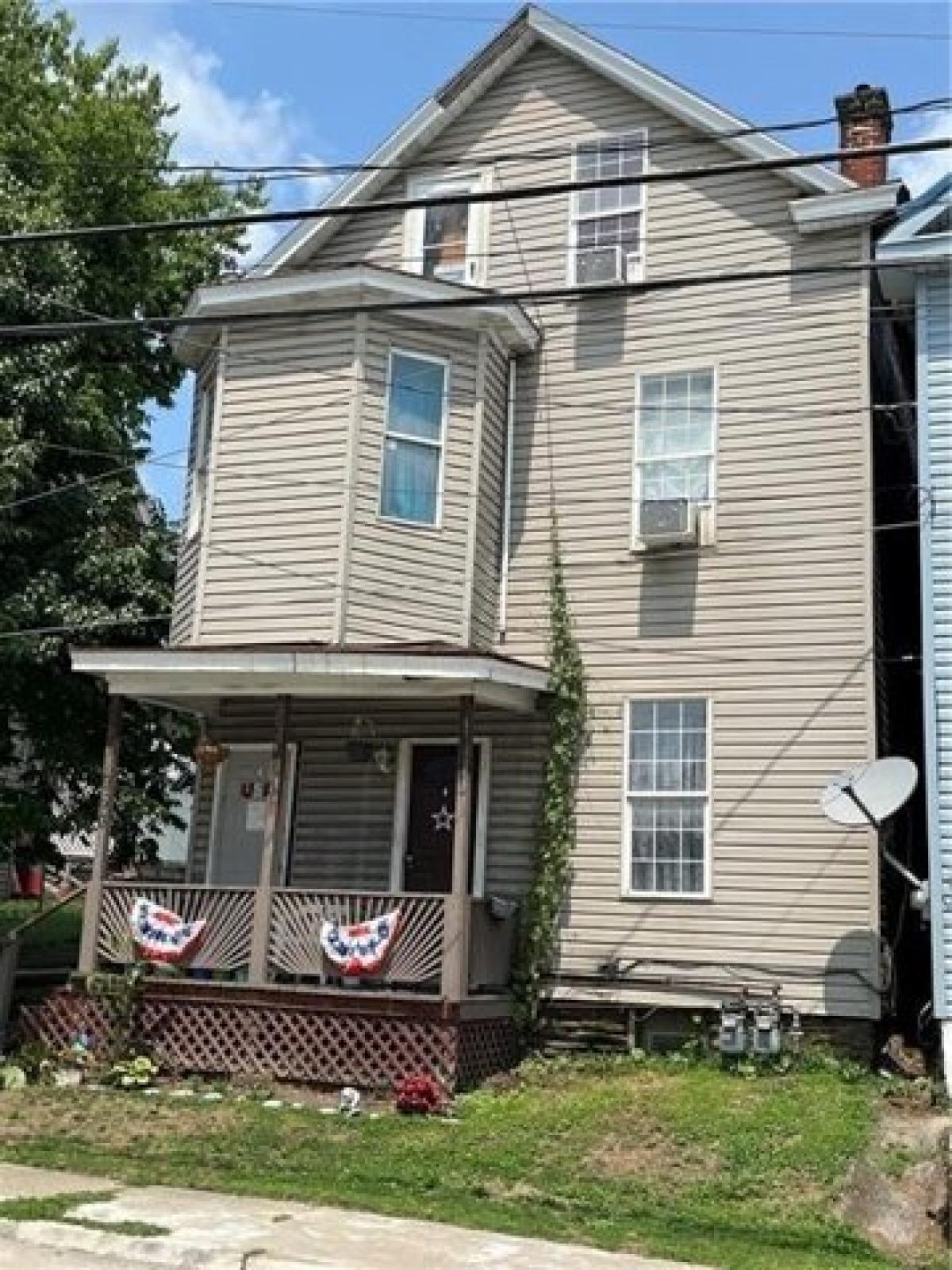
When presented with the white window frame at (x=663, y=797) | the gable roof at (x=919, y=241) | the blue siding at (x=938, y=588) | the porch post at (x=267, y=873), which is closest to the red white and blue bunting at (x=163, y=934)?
the porch post at (x=267, y=873)

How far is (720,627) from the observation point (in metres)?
13.5

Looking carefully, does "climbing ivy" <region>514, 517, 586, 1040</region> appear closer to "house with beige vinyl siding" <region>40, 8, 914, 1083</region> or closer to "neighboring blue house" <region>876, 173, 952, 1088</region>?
"house with beige vinyl siding" <region>40, 8, 914, 1083</region>

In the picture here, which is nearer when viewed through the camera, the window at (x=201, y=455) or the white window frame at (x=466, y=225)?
the window at (x=201, y=455)

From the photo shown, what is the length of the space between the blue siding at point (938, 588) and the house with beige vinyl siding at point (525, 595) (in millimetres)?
639

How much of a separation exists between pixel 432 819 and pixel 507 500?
346 centimetres

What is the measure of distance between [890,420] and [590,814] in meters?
5.02

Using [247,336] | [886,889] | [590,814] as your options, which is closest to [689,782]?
[590,814]

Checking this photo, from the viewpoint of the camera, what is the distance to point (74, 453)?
16.9 m

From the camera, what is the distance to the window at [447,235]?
615 inches

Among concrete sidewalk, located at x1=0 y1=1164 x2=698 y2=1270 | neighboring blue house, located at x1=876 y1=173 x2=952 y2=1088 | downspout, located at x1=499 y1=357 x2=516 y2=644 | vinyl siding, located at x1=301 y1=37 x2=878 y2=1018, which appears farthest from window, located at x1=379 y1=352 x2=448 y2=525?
concrete sidewalk, located at x1=0 y1=1164 x2=698 y2=1270

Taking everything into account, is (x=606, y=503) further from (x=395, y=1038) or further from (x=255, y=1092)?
(x=255, y=1092)

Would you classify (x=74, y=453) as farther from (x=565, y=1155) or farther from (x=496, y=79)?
(x=565, y=1155)

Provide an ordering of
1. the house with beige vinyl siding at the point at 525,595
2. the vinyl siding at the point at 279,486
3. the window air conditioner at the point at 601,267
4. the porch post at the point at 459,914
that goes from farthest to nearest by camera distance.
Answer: the window air conditioner at the point at 601,267
the vinyl siding at the point at 279,486
the house with beige vinyl siding at the point at 525,595
the porch post at the point at 459,914

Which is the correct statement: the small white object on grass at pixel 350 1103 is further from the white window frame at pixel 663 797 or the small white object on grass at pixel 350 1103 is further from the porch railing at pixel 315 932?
the white window frame at pixel 663 797
